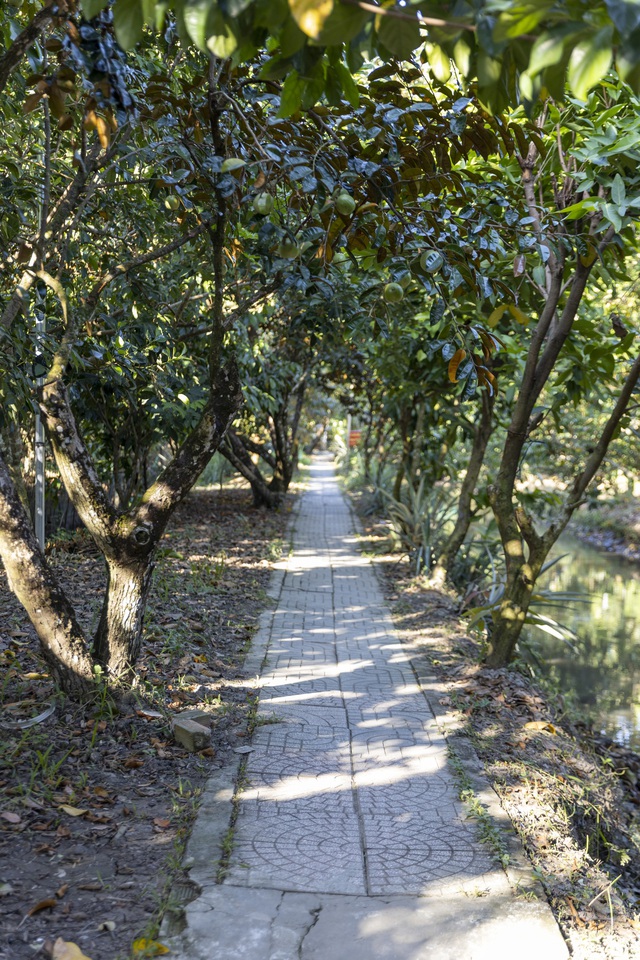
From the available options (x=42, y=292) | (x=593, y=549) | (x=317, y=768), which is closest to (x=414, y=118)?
(x=42, y=292)

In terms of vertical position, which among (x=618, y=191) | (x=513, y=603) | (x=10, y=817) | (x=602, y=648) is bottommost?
(x=602, y=648)

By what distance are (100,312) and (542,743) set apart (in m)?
4.36

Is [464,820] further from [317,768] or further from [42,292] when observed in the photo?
[42,292]

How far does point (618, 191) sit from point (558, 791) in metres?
3.15

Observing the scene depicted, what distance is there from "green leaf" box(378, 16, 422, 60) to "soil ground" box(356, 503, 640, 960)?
3025mm

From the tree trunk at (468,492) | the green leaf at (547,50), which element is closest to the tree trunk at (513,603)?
the tree trunk at (468,492)

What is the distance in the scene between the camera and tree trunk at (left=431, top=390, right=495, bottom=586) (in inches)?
349

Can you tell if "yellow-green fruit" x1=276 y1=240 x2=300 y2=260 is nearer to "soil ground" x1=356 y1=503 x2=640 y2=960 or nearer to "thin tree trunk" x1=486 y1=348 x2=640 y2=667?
"soil ground" x1=356 y1=503 x2=640 y2=960

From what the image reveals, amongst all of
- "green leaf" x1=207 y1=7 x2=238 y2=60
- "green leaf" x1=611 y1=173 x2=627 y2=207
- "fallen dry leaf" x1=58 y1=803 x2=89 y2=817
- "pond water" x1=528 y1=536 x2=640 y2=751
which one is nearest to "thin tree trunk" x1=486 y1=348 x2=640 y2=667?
"pond water" x1=528 y1=536 x2=640 y2=751

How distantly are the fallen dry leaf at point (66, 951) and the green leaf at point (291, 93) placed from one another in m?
2.78

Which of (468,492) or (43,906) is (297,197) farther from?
(468,492)

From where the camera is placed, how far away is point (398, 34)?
2.25 m

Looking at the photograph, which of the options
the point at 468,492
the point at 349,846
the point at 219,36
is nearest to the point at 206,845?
the point at 349,846

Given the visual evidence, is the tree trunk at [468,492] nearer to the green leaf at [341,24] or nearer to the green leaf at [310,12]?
the green leaf at [341,24]
